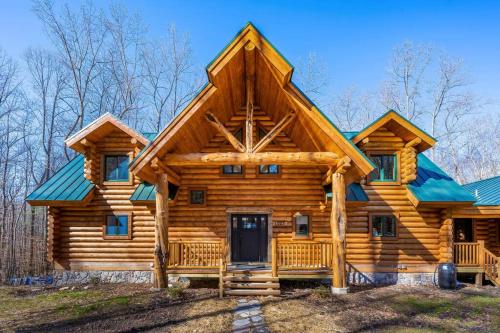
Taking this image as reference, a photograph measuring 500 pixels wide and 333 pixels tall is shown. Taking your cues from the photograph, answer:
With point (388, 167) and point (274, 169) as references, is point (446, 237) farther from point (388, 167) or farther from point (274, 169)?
point (274, 169)

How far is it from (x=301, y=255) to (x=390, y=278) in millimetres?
4431

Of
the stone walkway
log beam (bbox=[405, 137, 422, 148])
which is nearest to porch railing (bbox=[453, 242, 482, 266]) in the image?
log beam (bbox=[405, 137, 422, 148])

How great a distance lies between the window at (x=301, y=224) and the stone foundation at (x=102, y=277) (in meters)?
6.24

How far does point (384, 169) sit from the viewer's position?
43.4 ft

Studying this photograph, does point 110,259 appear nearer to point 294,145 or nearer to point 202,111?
point 202,111

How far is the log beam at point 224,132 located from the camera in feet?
32.8

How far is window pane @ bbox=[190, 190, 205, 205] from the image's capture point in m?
13.1

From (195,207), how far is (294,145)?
15.8 feet

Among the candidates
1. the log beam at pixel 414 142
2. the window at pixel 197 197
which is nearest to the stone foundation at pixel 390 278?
the log beam at pixel 414 142

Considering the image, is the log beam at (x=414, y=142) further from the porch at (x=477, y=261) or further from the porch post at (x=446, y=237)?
the porch at (x=477, y=261)

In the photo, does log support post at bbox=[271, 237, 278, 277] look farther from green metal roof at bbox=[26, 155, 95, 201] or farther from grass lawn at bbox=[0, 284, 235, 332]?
green metal roof at bbox=[26, 155, 95, 201]

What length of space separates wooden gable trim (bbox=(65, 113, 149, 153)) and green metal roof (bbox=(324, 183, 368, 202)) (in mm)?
7181

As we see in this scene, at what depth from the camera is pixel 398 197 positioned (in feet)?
42.6

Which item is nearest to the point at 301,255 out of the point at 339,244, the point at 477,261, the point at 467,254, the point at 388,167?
the point at 339,244
